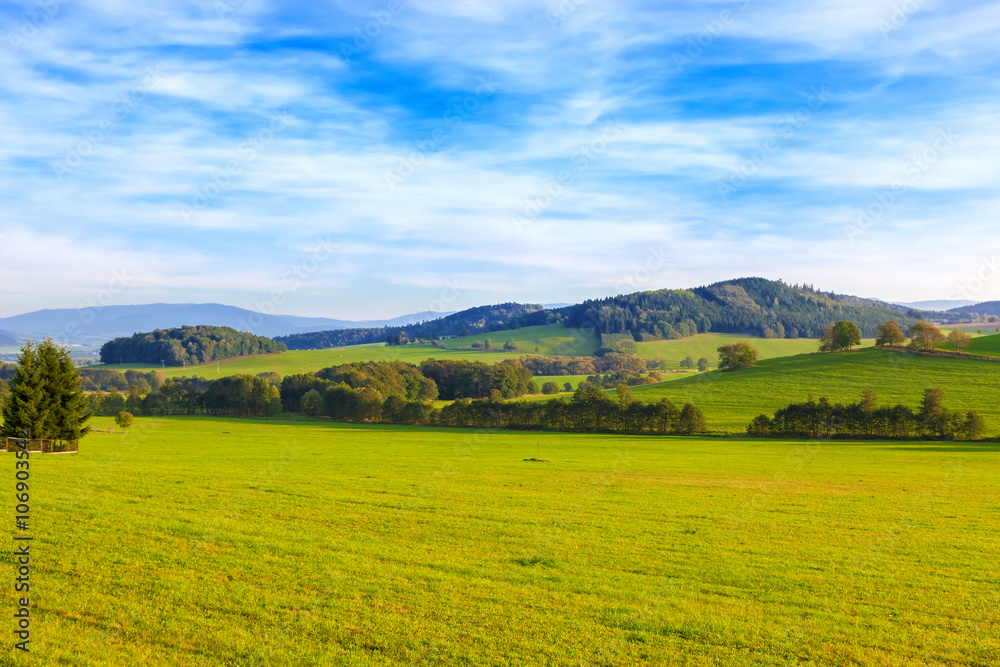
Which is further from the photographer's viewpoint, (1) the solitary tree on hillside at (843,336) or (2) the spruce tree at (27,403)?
(1) the solitary tree on hillside at (843,336)

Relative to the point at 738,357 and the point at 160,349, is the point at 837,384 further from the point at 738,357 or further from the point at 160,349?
the point at 160,349

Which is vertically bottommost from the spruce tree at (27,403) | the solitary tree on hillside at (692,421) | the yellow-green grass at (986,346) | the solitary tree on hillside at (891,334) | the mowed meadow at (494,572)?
the solitary tree on hillside at (692,421)

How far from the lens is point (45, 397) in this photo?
3950 cm

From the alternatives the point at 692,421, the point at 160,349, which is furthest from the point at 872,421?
the point at 160,349

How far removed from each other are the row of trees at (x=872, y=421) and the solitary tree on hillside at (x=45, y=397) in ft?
227

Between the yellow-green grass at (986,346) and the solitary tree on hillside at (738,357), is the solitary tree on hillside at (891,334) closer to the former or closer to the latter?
the yellow-green grass at (986,346)

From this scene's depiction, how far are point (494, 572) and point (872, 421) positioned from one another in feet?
243

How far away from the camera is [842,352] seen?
123250 mm

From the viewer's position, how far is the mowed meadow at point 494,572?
10.5 meters

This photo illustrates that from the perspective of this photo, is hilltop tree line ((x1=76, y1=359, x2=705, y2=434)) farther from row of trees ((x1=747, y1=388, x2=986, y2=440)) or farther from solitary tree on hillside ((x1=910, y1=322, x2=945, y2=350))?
solitary tree on hillside ((x1=910, y1=322, x2=945, y2=350))

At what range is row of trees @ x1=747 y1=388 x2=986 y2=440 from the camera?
71.6 meters

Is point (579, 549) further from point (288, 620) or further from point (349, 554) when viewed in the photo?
point (288, 620)

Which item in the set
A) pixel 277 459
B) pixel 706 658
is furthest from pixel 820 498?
pixel 277 459

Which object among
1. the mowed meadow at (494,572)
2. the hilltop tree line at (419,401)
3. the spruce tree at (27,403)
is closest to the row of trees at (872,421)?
the hilltop tree line at (419,401)
